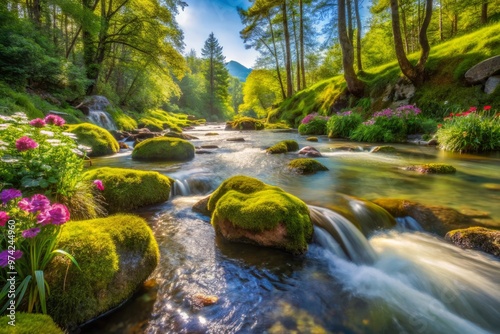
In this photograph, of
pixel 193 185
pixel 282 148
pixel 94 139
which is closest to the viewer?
pixel 193 185

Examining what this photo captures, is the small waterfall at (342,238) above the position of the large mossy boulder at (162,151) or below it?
below

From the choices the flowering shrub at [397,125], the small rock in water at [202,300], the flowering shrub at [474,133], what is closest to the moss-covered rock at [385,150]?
the flowering shrub at [474,133]

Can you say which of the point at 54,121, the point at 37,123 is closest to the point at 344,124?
the point at 54,121

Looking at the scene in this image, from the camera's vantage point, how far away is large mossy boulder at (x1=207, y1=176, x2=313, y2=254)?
3.17 m

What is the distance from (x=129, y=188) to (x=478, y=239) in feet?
17.4

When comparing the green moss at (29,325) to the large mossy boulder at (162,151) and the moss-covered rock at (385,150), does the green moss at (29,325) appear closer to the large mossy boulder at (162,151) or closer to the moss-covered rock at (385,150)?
the large mossy boulder at (162,151)

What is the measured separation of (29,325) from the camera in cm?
148

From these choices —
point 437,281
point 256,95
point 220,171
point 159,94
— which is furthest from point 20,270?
point 256,95

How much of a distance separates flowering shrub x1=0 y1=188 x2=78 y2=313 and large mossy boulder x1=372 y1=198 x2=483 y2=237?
14.5 ft

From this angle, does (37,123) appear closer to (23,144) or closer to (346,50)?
(23,144)

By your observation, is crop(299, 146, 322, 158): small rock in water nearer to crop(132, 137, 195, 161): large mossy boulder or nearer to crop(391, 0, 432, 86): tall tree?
crop(132, 137, 195, 161): large mossy boulder

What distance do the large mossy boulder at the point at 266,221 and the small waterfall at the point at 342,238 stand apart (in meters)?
0.27

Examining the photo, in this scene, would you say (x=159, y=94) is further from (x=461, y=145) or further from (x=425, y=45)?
(x=461, y=145)

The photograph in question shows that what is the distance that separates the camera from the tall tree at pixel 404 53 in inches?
469
